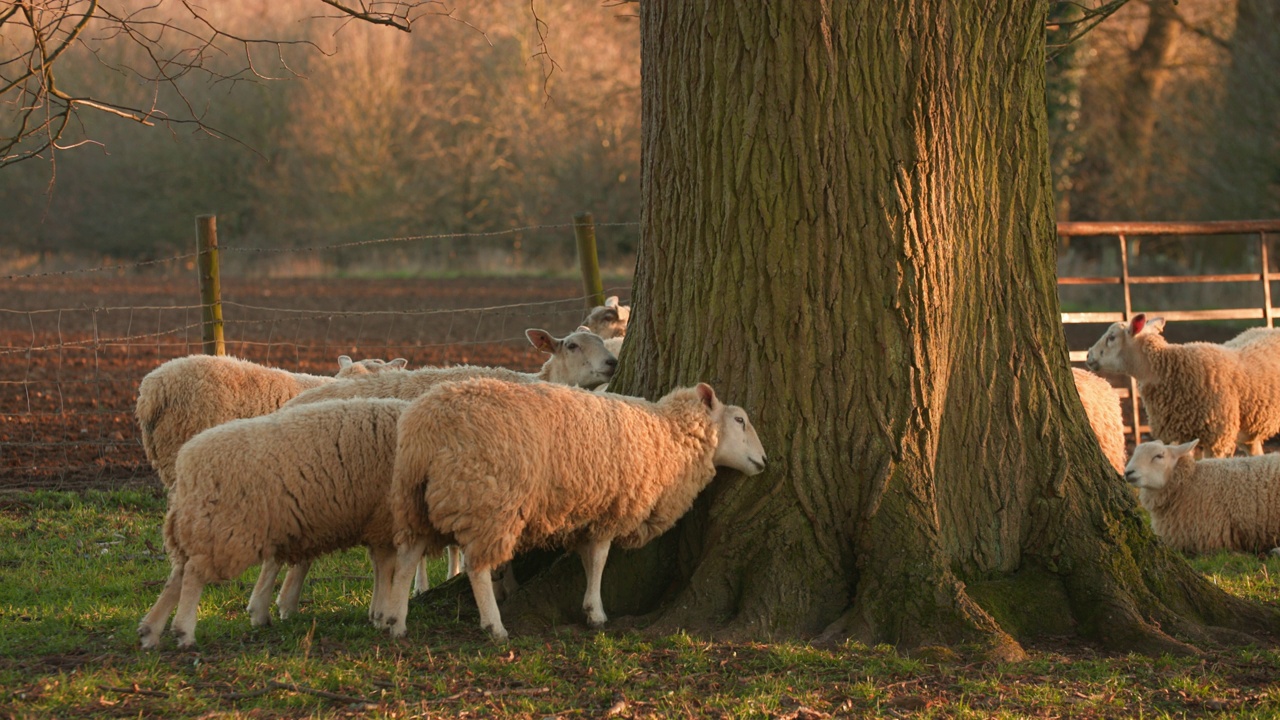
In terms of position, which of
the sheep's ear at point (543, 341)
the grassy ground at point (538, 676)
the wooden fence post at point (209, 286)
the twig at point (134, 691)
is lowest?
the grassy ground at point (538, 676)

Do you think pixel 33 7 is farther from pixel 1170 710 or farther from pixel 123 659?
pixel 1170 710

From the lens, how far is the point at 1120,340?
1036cm

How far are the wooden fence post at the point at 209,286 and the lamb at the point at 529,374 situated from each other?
2545mm

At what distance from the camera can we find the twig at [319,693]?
3.99m

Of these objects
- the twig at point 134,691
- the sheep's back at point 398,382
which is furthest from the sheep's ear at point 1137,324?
the twig at point 134,691

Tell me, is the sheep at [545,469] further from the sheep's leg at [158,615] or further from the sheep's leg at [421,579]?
the sheep's leg at [421,579]

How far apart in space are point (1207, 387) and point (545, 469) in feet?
22.7

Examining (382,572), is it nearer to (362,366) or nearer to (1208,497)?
(362,366)

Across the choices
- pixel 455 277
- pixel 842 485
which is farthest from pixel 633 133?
pixel 842 485

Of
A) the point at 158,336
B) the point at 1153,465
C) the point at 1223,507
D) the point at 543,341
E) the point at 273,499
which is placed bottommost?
the point at 1223,507

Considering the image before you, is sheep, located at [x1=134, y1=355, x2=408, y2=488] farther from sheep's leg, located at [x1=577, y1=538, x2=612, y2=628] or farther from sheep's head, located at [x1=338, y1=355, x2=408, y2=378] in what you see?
sheep's leg, located at [x1=577, y1=538, x2=612, y2=628]

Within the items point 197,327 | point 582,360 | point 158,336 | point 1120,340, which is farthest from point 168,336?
point 1120,340

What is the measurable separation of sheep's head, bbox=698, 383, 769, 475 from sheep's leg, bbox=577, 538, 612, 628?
0.65 meters

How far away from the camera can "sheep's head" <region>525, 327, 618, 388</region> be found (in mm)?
7875
